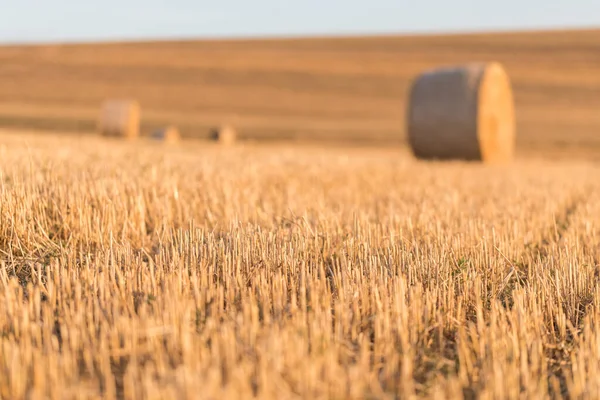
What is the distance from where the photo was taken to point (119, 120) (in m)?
20.5

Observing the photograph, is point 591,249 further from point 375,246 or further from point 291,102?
point 291,102

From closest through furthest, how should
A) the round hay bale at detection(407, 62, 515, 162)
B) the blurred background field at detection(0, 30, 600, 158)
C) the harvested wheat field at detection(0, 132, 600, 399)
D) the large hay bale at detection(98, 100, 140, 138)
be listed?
1. the harvested wheat field at detection(0, 132, 600, 399)
2. the round hay bale at detection(407, 62, 515, 162)
3. the large hay bale at detection(98, 100, 140, 138)
4. the blurred background field at detection(0, 30, 600, 158)

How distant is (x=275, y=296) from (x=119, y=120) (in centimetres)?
1870

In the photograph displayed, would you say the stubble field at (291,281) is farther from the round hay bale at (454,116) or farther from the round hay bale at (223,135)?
→ the round hay bale at (223,135)

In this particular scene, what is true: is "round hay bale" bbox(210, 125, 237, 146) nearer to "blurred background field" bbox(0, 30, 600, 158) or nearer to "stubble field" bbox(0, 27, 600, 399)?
"blurred background field" bbox(0, 30, 600, 158)

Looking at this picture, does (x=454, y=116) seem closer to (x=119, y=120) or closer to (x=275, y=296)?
(x=275, y=296)

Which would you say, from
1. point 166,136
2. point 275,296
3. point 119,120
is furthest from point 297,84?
point 275,296

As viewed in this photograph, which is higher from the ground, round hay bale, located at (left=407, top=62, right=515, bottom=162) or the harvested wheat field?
round hay bale, located at (left=407, top=62, right=515, bottom=162)

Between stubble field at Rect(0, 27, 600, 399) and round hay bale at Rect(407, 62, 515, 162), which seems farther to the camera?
round hay bale at Rect(407, 62, 515, 162)

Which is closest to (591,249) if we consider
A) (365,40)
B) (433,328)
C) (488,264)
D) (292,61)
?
(488,264)

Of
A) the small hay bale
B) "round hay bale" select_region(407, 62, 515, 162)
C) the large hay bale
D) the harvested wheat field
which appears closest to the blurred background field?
the large hay bale

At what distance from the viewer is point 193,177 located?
5.60 meters

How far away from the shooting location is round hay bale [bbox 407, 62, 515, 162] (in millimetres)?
12555

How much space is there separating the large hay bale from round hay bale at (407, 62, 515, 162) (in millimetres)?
10344
